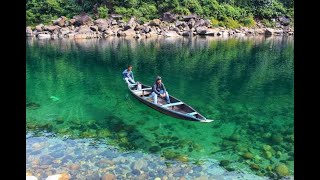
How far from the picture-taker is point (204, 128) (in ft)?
59.0

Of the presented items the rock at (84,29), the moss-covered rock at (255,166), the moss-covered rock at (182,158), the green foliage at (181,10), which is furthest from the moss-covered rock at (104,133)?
the green foliage at (181,10)

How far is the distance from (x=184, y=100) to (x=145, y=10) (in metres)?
63.8

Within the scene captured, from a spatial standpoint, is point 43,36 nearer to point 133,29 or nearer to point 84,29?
point 84,29

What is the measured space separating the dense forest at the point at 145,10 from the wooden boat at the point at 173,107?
60.6 meters

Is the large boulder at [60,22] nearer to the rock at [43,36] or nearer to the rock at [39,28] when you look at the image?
the rock at [39,28]

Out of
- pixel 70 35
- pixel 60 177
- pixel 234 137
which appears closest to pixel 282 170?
pixel 234 137

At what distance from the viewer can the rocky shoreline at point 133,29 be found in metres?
75.7

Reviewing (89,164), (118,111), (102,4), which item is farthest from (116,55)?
(102,4)

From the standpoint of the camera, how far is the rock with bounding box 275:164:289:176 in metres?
12.8

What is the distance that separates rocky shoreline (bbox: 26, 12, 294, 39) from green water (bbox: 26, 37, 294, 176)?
31132mm

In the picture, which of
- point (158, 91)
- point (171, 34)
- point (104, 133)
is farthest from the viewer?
point (171, 34)

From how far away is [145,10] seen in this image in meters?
83.3

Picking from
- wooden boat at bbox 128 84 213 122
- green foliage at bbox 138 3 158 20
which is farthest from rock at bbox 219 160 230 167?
green foliage at bbox 138 3 158 20
